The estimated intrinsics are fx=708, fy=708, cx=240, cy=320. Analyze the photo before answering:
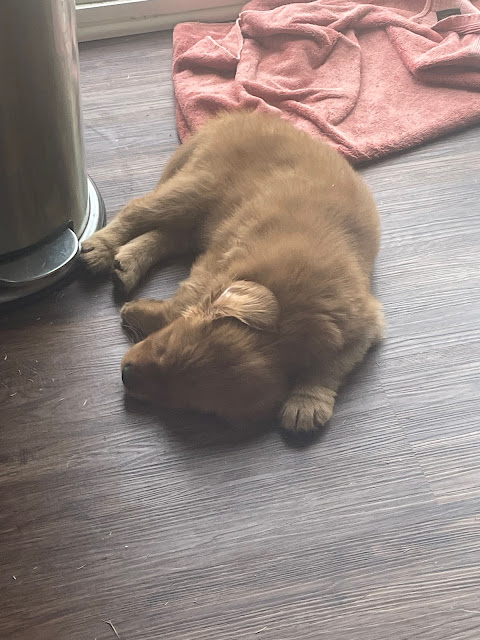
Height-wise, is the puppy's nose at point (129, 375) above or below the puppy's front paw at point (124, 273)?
above

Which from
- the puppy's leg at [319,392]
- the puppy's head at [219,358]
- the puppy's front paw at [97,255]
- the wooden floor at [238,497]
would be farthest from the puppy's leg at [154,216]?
the puppy's leg at [319,392]

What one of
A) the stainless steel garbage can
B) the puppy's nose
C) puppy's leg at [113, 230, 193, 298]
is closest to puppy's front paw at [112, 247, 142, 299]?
puppy's leg at [113, 230, 193, 298]

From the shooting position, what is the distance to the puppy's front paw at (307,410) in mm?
1676

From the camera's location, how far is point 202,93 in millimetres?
2529

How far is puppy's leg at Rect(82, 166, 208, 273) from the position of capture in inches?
77.7

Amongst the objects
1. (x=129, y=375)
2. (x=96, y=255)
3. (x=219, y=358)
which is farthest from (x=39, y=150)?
(x=219, y=358)

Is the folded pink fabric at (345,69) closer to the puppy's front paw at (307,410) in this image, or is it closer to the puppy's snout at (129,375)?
the puppy's front paw at (307,410)

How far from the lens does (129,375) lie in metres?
1.60

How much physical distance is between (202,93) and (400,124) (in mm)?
712

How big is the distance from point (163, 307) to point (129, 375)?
266 mm

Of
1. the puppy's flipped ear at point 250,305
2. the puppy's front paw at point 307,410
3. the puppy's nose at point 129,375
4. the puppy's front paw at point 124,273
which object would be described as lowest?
the puppy's front paw at point 307,410

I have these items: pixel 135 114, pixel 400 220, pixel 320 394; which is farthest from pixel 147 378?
pixel 135 114

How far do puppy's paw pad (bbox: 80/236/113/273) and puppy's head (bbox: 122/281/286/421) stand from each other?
47 centimetres

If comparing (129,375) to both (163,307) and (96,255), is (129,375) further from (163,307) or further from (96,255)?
(96,255)
